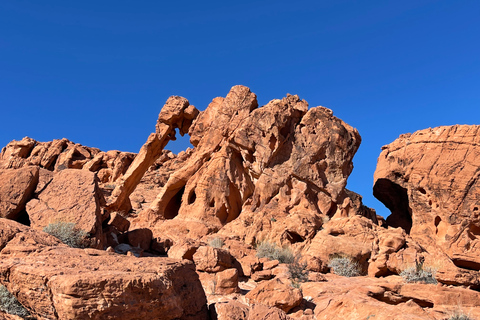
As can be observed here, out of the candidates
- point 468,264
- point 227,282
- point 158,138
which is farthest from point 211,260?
point 158,138

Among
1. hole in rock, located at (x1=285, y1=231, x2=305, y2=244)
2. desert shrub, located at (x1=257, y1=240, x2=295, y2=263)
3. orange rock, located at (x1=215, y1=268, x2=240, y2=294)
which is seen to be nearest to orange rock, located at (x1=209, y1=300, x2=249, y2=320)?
orange rock, located at (x1=215, y1=268, x2=240, y2=294)

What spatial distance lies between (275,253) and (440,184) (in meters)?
11.5

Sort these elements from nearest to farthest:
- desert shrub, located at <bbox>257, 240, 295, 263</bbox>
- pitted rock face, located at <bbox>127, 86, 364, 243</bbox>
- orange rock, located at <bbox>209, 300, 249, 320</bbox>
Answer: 1. orange rock, located at <bbox>209, 300, 249, 320</bbox>
2. desert shrub, located at <bbox>257, 240, 295, 263</bbox>
3. pitted rock face, located at <bbox>127, 86, 364, 243</bbox>

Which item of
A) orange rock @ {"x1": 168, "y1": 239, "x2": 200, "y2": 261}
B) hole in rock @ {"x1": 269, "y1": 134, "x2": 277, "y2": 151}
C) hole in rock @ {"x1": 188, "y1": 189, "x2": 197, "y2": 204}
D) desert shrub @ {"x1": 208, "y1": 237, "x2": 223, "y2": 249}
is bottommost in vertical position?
orange rock @ {"x1": 168, "y1": 239, "x2": 200, "y2": 261}

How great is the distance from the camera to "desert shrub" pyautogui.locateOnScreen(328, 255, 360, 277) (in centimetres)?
1317

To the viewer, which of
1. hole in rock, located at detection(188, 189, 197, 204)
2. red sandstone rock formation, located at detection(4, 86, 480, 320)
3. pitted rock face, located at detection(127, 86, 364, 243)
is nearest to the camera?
red sandstone rock formation, located at detection(4, 86, 480, 320)

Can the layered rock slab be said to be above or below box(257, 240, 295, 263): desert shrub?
below

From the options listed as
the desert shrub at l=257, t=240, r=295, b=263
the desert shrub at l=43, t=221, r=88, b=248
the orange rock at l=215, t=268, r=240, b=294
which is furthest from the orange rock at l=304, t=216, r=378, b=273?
the desert shrub at l=43, t=221, r=88, b=248

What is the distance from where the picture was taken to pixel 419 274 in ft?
39.8

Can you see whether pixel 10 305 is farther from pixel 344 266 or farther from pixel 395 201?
pixel 395 201

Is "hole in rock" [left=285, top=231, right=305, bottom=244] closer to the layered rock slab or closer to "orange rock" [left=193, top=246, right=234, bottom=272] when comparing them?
"orange rock" [left=193, top=246, right=234, bottom=272]

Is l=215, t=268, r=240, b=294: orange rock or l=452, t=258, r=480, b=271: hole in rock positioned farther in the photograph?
l=452, t=258, r=480, b=271: hole in rock

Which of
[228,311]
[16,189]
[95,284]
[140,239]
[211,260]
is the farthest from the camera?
[140,239]

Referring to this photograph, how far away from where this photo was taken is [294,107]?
1931 centimetres
